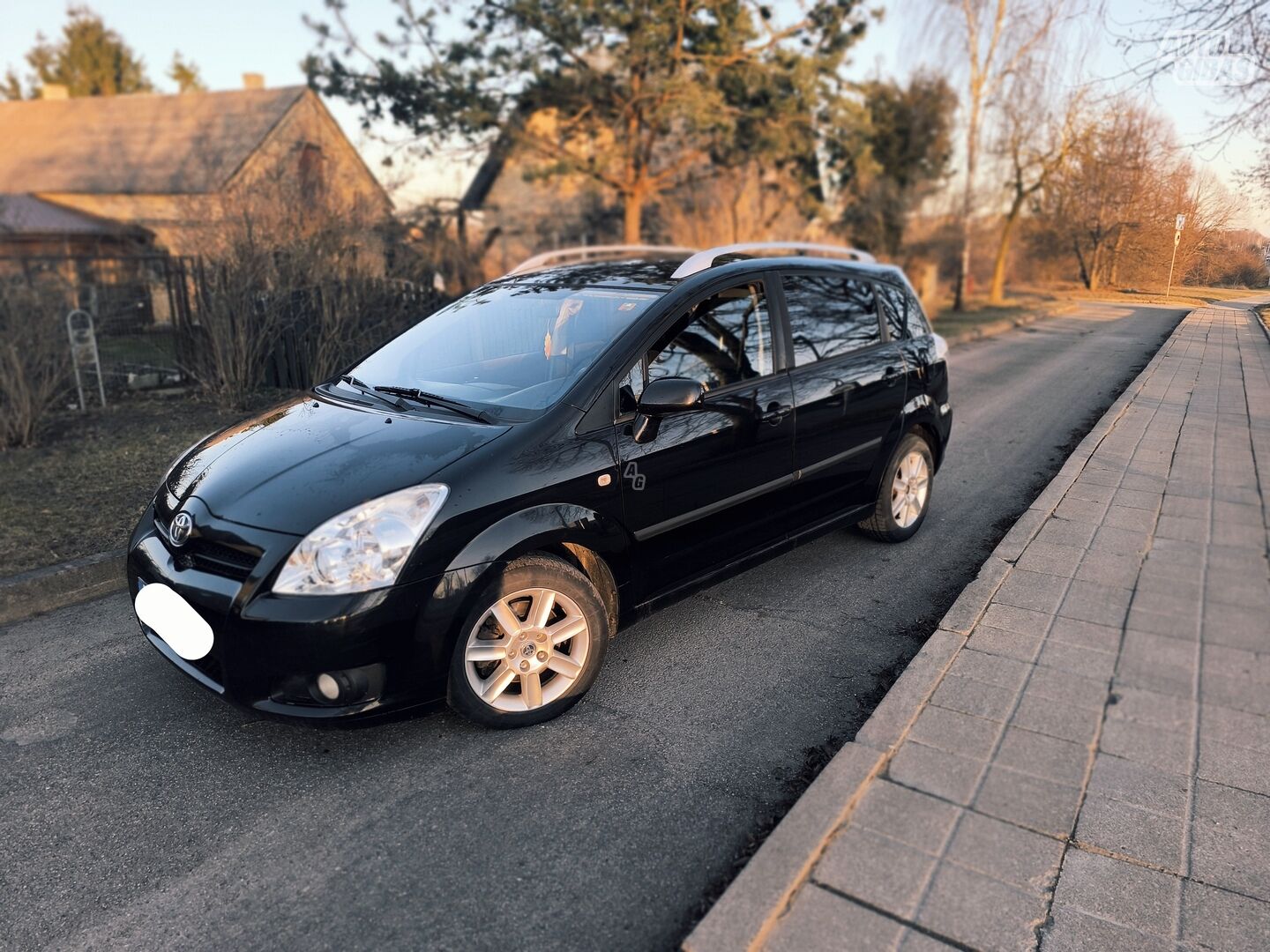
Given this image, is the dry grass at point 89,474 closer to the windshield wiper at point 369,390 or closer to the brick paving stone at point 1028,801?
the windshield wiper at point 369,390

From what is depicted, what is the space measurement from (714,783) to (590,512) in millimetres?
1110

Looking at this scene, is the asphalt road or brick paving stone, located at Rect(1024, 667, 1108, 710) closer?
the asphalt road

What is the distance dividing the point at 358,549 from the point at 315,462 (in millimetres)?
556

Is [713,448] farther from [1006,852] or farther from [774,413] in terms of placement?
[1006,852]

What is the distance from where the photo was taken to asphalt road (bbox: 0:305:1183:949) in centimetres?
236

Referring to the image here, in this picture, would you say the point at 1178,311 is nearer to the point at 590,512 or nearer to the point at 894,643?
the point at 894,643

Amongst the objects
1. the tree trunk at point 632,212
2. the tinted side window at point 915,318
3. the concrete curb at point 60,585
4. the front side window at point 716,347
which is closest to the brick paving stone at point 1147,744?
the front side window at point 716,347

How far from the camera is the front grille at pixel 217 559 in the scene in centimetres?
295

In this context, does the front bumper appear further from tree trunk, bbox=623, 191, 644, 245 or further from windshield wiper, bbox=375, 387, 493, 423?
tree trunk, bbox=623, 191, 644, 245

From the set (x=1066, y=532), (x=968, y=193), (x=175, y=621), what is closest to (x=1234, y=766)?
(x=1066, y=532)

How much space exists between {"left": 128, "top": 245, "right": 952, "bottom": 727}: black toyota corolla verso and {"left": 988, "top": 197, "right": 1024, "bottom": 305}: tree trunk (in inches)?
229

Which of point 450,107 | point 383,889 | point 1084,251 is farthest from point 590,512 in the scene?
point 450,107

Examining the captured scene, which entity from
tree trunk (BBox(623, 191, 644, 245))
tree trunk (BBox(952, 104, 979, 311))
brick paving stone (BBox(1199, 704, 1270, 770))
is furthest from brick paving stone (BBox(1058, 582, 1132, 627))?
tree trunk (BBox(623, 191, 644, 245))

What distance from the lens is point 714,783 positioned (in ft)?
9.59
